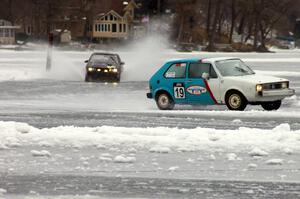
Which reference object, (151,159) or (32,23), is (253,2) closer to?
(32,23)

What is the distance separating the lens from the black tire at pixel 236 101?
16.9 m

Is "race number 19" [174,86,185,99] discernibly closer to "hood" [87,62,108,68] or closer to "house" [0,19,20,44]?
"hood" [87,62,108,68]

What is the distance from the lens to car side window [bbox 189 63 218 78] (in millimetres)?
17422

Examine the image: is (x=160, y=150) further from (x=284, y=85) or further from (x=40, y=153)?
(x=284, y=85)

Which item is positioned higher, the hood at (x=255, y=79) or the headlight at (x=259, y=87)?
the hood at (x=255, y=79)

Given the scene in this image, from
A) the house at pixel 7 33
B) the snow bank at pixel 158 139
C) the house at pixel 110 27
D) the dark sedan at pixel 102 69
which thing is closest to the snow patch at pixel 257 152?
the snow bank at pixel 158 139

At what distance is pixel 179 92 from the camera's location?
18.0 m

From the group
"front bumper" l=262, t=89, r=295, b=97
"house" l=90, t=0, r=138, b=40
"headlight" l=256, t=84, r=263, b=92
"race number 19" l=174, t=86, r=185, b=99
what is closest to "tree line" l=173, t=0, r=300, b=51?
"house" l=90, t=0, r=138, b=40

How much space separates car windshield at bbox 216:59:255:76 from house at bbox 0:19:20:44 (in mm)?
88234

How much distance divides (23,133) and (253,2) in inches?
3878

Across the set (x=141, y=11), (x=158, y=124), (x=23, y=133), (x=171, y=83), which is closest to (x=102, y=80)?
(x=171, y=83)

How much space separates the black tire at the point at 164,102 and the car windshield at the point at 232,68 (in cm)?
184

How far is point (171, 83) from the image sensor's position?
1820 cm

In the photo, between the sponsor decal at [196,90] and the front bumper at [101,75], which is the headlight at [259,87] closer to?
the sponsor decal at [196,90]
